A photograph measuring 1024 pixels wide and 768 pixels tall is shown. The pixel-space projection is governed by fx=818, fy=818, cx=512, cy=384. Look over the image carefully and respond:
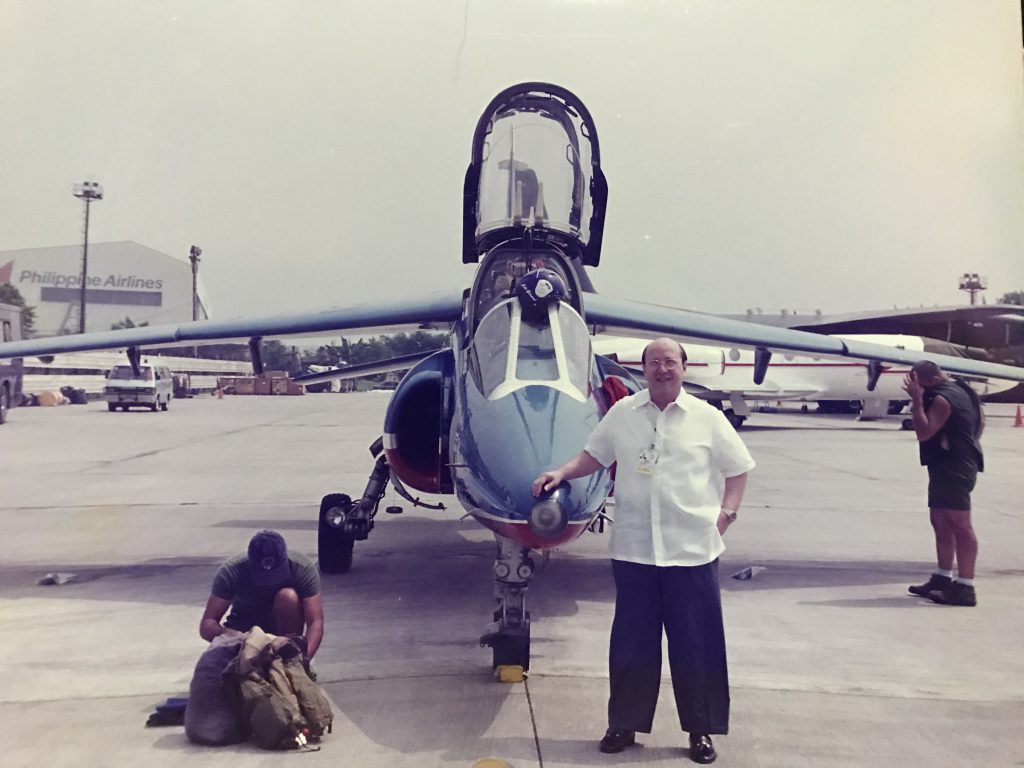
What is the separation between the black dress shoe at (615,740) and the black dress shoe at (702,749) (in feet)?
0.91

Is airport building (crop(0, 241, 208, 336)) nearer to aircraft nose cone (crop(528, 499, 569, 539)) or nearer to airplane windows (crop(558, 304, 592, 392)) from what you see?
airplane windows (crop(558, 304, 592, 392))

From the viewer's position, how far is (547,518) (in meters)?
3.77

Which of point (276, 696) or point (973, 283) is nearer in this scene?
point (276, 696)

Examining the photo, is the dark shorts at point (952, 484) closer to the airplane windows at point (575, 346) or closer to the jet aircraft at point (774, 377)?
the airplane windows at point (575, 346)

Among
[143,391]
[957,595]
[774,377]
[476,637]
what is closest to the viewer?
[476,637]

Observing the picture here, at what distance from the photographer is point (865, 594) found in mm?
6488

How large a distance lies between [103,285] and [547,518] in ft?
16.5

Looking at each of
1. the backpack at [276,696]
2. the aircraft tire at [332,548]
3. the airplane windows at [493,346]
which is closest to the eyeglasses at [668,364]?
the airplane windows at [493,346]

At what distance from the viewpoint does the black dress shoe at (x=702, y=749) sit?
362cm

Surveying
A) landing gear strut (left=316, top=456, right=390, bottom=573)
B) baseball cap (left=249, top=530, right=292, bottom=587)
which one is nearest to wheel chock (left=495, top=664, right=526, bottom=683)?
baseball cap (left=249, top=530, right=292, bottom=587)

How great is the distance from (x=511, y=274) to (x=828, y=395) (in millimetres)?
23703

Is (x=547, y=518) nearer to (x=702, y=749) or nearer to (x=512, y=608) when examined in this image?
(x=512, y=608)

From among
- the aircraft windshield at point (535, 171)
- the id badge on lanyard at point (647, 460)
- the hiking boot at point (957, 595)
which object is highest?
the aircraft windshield at point (535, 171)

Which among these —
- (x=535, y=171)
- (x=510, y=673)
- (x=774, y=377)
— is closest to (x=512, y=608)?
(x=510, y=673)
